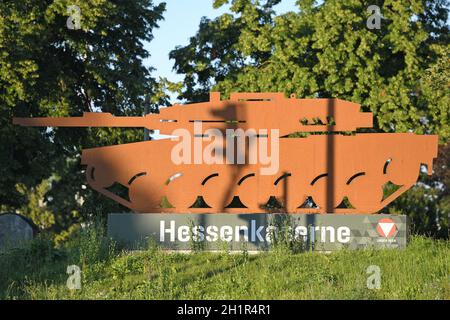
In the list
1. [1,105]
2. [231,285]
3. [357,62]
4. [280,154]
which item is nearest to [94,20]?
[1,105]

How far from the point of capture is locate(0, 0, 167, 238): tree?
2941cm

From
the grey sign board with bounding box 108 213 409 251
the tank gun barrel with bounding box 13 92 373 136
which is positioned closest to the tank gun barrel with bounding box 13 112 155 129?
the tank gun barrel with bounding box 13 92 373 136

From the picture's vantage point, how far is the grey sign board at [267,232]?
21.0 m

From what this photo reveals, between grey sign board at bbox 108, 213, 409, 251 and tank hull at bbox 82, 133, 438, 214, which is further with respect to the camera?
tank hull at bbox 82, 133, 438, 214

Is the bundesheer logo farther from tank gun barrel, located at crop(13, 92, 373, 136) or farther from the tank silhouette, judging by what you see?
tank gun barrel, located at crop(13, 92, 373, 136)

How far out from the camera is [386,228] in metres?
21.0

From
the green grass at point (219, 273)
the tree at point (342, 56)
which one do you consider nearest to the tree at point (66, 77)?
the tree at point (342, 56)

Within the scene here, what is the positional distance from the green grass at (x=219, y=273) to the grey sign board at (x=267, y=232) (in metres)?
0.45

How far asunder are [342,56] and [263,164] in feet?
32.1

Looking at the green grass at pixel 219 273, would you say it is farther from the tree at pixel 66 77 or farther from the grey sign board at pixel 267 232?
the tree at pixel 66 77

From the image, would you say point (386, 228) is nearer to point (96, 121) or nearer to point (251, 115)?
point (251, 115)

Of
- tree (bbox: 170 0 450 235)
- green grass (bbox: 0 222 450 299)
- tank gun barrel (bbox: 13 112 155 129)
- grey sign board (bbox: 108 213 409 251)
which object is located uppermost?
tree (bbox: 170 0 450 235)

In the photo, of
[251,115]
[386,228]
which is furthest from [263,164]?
[386,228]

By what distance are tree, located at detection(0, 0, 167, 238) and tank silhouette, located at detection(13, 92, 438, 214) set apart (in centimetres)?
855
